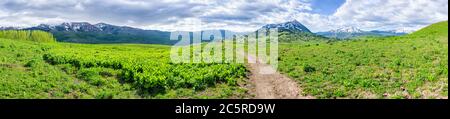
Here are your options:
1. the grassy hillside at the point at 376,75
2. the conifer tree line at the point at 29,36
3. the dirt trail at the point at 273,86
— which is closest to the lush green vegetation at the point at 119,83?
the dirt trail at the point at 273,86

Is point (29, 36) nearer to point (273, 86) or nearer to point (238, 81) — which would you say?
point (238, 81)

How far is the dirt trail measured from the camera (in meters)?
25.0

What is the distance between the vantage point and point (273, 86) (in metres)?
28.1

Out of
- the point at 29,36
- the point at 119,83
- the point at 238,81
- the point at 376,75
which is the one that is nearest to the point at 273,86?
the point at 238,81

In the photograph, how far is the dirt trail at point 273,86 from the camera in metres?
25.0

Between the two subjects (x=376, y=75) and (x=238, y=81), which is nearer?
(x=376, y=75)

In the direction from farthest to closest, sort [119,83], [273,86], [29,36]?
[29,36]
[119,83]
[273,86]

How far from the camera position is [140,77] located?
29.1 metres

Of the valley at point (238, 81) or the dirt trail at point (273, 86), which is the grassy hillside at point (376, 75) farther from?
the dirt trail at point (273, 86)

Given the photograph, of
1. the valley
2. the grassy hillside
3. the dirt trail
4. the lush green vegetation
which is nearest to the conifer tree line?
the valley

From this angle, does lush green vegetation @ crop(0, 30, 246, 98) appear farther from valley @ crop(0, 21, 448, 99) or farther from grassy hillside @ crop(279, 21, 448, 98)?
grassy hillside @ crop(279, 21, 448, 98)
